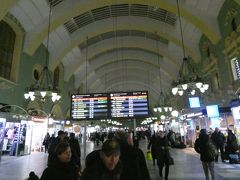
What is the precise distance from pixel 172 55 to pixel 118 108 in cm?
1382

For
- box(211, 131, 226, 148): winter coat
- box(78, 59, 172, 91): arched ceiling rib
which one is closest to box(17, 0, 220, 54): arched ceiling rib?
box(211, 131, 226, 148): winter coat

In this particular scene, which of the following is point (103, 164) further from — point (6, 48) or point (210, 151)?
point (6, 48)

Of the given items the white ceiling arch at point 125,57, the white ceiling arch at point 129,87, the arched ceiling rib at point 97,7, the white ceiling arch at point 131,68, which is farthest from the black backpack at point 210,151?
the white ceiling arch at point 129,87

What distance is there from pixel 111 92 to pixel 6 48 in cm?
726

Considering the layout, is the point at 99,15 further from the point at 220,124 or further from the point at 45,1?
the point at 220,124

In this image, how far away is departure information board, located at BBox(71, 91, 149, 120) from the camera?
11.1 m

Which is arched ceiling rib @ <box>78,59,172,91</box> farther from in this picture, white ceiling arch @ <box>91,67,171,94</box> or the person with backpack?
the person with backpack

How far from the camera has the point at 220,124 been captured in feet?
42.8

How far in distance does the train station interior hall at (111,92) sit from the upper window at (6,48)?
60 millimetres

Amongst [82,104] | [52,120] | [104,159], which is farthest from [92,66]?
[104,159]

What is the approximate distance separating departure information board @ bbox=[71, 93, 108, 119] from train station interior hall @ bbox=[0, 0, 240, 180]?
49 millimetres

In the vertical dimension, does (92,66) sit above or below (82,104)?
above

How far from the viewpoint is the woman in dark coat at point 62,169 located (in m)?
2.31

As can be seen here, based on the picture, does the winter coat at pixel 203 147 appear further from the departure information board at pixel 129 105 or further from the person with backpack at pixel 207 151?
the departure information board at pixel 129 105
